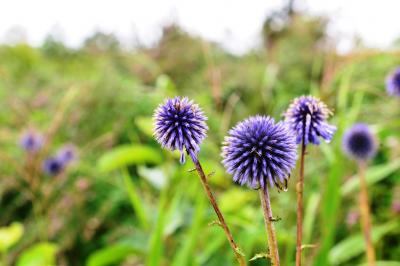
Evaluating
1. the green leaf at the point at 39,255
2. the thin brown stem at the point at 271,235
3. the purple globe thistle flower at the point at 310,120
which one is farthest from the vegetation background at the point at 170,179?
the thin brown stem at the point at 271,235

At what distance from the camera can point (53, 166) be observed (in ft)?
10.0

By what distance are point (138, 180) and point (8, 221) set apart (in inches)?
39.3

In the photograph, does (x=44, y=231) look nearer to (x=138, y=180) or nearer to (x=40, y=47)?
(x=138, y=180)

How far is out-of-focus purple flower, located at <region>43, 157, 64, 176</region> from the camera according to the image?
305cm

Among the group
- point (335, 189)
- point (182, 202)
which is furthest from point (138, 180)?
point (335, 189)

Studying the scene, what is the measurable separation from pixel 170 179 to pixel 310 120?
1.25 m

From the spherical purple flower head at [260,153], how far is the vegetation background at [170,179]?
491mm

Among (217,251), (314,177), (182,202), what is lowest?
(217,251)

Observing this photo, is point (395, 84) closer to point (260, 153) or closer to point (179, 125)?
point (260, 153)

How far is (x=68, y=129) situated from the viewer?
12.9ft

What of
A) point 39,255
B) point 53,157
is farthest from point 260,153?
point 53,157

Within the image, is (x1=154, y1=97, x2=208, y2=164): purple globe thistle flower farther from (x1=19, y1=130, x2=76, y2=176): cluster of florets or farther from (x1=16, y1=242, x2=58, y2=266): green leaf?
(x1=19, y1=130, x2=76, y2=176): cluster of florets

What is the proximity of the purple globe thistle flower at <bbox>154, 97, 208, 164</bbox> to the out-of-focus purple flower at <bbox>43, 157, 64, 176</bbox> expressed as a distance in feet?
7.62

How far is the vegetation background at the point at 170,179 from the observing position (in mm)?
2092
